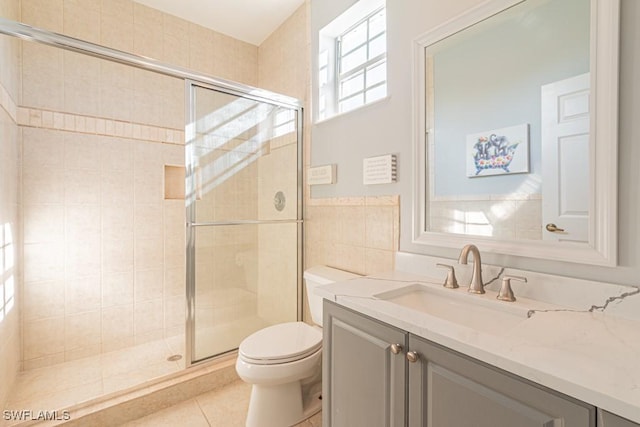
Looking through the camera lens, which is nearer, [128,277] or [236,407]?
[236,407]

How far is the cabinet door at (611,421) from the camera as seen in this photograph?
55 cm

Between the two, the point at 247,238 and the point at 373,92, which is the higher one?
the point at 373,92

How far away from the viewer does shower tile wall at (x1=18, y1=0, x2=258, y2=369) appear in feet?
6.70

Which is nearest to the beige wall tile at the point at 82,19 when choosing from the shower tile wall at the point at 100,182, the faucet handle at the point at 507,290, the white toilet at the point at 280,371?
the shower tile wall at the point at 100,182

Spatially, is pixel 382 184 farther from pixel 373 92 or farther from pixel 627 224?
pixel 627 224

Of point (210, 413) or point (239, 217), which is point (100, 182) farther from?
point (210, 413)

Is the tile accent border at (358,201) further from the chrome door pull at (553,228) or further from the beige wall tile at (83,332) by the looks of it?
the beige wall tile at (83,332)

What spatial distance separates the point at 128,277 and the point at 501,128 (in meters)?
2.70

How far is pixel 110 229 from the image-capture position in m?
2.30

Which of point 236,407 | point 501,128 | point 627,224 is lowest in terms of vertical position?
point 236,407

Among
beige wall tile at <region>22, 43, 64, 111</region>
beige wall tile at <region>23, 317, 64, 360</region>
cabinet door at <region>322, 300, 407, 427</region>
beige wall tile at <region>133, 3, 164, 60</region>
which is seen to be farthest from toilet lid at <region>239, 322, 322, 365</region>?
beige wall tile at <region>133, 3, 164, 60</region>

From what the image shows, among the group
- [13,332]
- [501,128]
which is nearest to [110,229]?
[13,332]

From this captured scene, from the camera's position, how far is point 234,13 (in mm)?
2457

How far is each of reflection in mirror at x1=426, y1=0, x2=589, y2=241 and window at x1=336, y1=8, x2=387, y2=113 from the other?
19.3 inches
